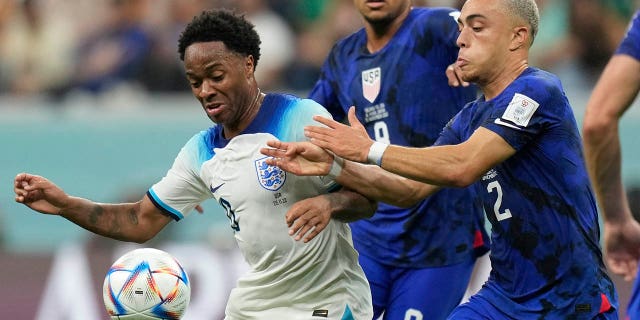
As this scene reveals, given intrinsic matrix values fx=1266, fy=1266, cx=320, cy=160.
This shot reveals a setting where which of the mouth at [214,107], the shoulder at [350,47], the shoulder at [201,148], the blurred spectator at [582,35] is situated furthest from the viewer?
the blurred spectator at [582,35]

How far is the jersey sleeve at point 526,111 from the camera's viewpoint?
5.68 m

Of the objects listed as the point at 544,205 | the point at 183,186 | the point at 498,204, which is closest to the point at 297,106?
the point at 183,186

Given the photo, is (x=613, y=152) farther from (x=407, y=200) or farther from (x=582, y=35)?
(x=582, y=35)

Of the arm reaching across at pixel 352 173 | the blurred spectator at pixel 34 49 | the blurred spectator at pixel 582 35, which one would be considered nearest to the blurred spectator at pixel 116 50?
the blurred spectator at pixel 34 49

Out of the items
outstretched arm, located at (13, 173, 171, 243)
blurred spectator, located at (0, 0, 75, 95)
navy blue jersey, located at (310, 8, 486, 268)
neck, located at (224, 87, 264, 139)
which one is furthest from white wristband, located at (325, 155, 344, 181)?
blurred spectator, located at (0, 0, 75, 95)

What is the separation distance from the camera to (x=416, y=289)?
746cm

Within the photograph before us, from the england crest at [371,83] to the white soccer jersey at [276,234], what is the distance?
Answer: 1.31m

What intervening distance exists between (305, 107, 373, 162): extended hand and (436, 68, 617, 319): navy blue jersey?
576 millimetres

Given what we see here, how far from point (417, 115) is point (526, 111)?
170 cm

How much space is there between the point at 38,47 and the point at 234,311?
836 cm

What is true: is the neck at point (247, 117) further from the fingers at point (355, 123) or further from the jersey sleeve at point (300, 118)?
the fingers at point (355, 123)

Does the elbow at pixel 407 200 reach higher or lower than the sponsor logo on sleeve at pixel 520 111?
lower

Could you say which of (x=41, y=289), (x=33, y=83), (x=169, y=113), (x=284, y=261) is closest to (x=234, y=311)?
(x=284, y=261)

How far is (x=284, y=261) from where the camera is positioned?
6.16m
